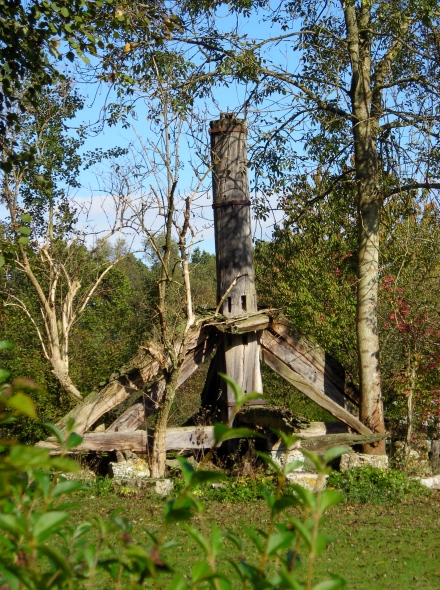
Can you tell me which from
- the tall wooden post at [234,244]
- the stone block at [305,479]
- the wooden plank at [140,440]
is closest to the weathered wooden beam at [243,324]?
the tall wooden post at [234,244]

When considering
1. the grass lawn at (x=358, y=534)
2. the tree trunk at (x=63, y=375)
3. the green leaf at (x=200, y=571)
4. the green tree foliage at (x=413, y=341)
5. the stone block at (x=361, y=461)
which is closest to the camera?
the green leaf at (x=200, y=571)

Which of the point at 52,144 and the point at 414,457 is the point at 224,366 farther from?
the point at 52,144

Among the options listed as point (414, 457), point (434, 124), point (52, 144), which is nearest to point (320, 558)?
point (414, 457)

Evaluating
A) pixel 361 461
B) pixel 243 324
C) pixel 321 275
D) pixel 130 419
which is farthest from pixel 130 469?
pixel 321 275

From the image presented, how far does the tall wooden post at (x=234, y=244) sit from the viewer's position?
10680mm

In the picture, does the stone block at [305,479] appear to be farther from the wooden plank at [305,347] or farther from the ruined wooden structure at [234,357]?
the wooden plank at [305,347]

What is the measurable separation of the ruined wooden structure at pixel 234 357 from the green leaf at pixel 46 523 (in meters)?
8.89

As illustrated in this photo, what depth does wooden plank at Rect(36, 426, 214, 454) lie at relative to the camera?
10234mm

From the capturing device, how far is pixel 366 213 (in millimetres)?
11070

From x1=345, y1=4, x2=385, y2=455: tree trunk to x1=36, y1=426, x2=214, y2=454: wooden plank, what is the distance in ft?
7.69

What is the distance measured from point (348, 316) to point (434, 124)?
493cm

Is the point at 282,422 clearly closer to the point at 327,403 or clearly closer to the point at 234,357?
the point at 327,403

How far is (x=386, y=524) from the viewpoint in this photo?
8430 millimetres

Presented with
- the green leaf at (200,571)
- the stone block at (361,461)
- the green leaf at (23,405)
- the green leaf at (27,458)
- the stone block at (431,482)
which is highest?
the green leaf at (23,405)
